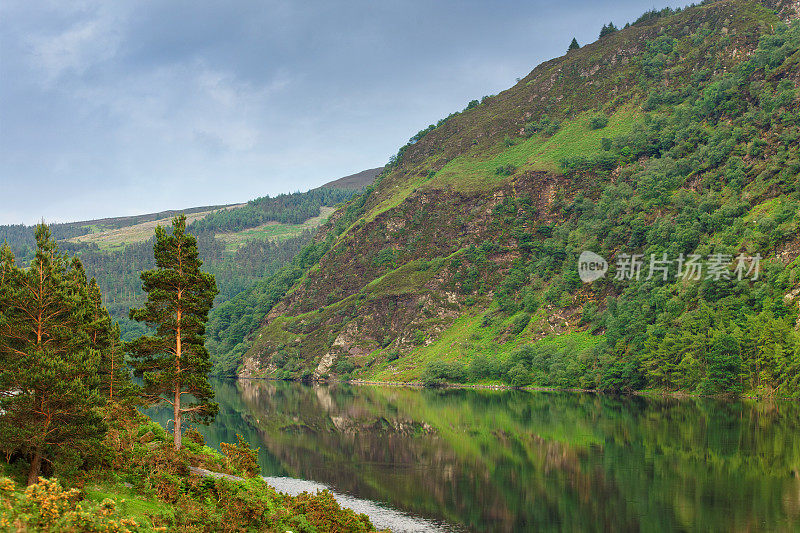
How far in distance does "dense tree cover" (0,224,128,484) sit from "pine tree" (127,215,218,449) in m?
11.5

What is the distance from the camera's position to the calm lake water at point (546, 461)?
46.6m

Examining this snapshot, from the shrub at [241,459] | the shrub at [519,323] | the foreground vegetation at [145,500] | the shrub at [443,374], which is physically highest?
the foreground vegetation at [145,500]

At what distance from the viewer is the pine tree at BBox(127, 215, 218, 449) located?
43.7m

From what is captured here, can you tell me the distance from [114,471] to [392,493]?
27.0 meters

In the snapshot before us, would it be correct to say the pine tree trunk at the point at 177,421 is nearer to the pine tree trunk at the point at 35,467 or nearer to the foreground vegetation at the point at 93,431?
the foreground vegetation at the point at 93,431

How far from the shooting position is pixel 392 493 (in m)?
56.5

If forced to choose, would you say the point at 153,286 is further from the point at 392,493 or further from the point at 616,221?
the point at 616,221

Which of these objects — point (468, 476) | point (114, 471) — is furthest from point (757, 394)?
point (114, 471)

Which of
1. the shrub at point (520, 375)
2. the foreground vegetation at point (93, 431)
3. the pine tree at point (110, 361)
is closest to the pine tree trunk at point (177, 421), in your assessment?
the foreground vegetation at point (93, 431)

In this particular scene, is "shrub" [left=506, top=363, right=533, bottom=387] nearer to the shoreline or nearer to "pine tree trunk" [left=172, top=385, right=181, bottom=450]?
the shoreline

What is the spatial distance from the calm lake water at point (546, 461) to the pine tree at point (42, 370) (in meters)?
23.6

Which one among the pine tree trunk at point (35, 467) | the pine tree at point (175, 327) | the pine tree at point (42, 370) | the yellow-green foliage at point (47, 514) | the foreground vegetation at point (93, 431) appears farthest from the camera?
the pine tree at point (175, 327)

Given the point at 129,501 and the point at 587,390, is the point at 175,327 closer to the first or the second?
the point at 129,501

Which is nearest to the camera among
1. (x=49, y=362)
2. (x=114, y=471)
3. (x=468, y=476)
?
(x=49, y=362)
